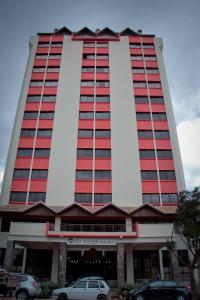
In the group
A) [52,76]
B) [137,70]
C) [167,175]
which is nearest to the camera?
[167,175]

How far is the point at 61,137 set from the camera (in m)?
38.1

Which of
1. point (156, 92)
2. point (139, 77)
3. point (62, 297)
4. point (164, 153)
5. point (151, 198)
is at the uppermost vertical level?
point (139, 77)

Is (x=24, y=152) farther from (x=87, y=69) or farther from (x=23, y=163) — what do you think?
(x=87, y=69)

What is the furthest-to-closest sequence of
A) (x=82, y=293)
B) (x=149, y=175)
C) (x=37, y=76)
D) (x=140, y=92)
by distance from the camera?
1. (x=37, y=76)
2. (x=140, y=92)
3. (x=149, y=175)
4. (x=82, y=293)

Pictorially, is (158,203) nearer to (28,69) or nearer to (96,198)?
(96,198)

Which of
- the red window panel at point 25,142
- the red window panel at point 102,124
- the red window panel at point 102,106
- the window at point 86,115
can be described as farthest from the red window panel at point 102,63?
the red window panel at point 25,142

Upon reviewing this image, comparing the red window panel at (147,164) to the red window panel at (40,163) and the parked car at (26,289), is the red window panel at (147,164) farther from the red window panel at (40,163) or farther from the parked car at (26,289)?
the parked car at (26,289)

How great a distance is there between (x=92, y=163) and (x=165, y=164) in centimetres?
1005

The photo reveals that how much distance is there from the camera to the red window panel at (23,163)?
36094 mm

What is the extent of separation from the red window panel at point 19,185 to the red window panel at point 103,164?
9.67 m

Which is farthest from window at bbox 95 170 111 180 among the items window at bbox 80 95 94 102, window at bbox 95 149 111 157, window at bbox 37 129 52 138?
window at bbox 80 95 94 102

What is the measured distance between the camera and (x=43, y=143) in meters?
37.8

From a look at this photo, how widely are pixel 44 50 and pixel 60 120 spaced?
54.8 ft

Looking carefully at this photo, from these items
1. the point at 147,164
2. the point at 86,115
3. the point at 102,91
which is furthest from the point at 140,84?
the point at 147,164
